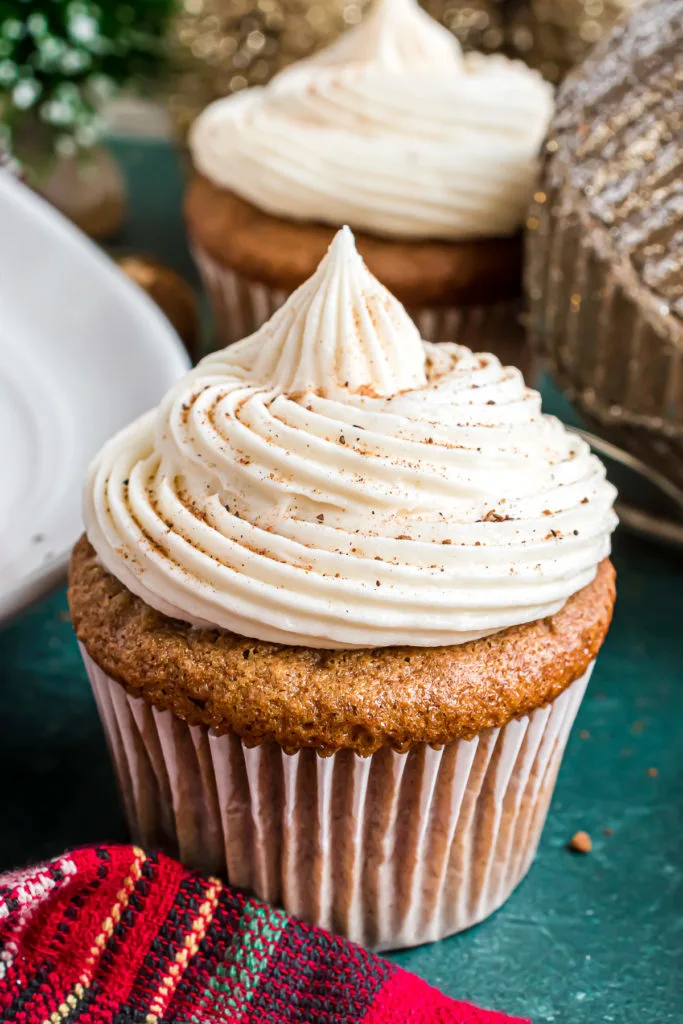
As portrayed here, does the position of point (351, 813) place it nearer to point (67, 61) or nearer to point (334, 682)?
point (334, 682)

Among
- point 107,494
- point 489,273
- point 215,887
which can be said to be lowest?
point 215,887

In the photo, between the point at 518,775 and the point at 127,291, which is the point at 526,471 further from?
the point at 127,291

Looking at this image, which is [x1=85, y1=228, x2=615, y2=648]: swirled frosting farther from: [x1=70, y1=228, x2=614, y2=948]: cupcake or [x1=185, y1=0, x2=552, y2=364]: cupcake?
[x1=185, y1=0, x2=552, y2=364]: cupcake

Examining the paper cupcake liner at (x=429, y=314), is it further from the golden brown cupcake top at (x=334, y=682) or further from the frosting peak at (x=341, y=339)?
the golden brown cupcake top at (x=334, y=682)

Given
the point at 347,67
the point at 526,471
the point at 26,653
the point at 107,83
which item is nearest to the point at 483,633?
the point at 526,471

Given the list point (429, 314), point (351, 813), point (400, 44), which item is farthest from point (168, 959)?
point (400, 44)

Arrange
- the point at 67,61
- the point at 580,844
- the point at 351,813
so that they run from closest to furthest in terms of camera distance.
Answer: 1. the point at 351,813
2. the point at 580,844
3. the point at 67,61

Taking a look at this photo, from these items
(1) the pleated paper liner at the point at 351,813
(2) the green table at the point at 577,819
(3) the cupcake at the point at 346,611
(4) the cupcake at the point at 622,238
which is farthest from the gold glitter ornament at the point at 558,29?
(1) the pleated paper liner at the point at 351,813
